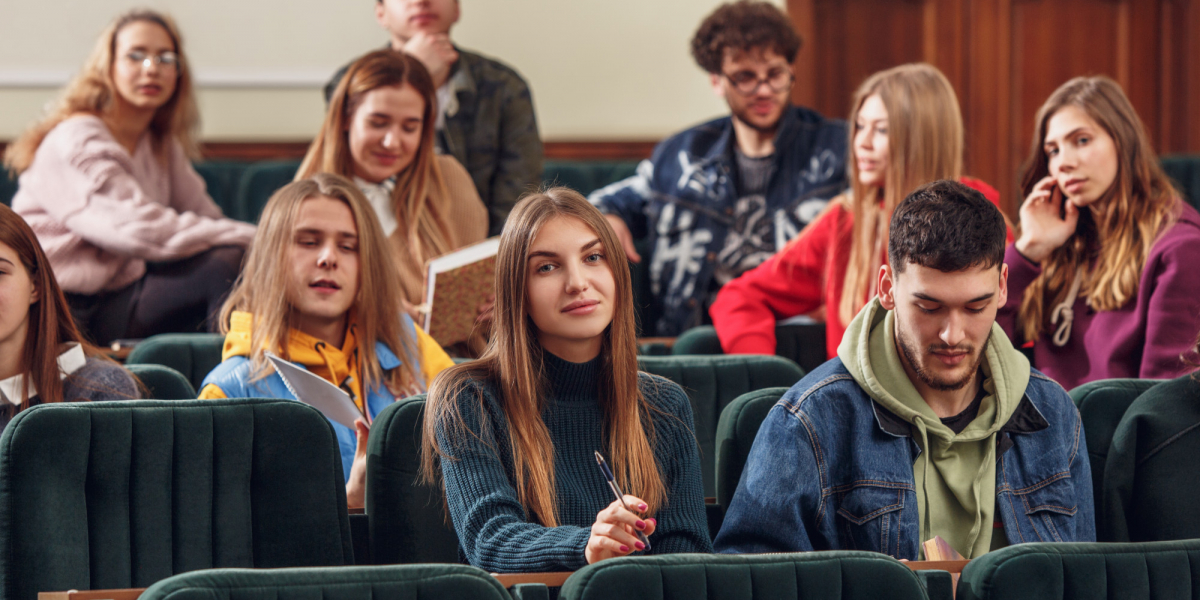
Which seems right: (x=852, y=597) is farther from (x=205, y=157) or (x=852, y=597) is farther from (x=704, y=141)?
(x=205, y=157)

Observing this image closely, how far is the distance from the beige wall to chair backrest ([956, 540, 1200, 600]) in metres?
3.14

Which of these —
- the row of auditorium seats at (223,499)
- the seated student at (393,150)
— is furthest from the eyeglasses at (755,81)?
the row of auditorium seats at (223,499)

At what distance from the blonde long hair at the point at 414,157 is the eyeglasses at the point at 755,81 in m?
0.91

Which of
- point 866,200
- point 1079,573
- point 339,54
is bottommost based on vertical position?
point 1079,573

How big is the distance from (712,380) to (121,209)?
5.19 ft

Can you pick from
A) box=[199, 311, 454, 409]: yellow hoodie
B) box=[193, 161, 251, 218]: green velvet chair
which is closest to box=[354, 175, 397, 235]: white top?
box=[199, 311, 454, 409]: yellow hoodie

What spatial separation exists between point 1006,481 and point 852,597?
19.1 inches

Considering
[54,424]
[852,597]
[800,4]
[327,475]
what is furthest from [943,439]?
[800,4]

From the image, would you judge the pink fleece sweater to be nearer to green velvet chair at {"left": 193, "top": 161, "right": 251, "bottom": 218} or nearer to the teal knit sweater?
green velvet chair at {"left": 193, "top": 161, "right": 251, "bottom": 218}

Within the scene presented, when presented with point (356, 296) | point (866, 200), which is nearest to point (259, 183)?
point (356, 296)

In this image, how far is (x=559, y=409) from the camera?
5.16 ft

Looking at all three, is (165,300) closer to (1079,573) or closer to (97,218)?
(97,218)

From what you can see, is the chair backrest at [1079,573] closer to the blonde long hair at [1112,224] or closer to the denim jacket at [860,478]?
the denim jacket at [860,478]

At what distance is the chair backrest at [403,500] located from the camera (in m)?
1.69
